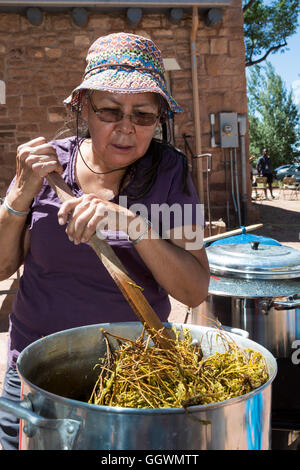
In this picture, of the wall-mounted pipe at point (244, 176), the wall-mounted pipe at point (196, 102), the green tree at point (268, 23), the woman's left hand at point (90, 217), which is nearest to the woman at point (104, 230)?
the woman's left hand at point (90, 217)

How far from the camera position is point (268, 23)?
1847 centimetres

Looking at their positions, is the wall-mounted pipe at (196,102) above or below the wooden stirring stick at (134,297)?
above

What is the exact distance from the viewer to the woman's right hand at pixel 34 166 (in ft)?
4.58

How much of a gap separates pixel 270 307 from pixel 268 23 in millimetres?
19315

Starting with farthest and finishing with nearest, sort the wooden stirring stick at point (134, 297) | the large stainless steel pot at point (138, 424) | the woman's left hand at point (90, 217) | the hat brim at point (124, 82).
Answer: the hat brim at point (124, 82), the woman's left hand at point (90, 217), the wooden stirring stick at point (134, 297), the large stainless steel pot at point (138, 424)

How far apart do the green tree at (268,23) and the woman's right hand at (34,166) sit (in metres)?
18.3

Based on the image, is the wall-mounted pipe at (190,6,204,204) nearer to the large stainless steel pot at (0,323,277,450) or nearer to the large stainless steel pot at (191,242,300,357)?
the large stainless steel pot at (191,242,300,357)

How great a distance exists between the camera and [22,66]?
7645 millimetres

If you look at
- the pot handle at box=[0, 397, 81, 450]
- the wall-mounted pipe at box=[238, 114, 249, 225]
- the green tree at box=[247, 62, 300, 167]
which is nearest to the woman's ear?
the pot handle at box=[0, 397, 81, 450]

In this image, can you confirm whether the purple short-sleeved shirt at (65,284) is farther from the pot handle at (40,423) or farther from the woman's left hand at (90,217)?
the pot handle at (40,423)

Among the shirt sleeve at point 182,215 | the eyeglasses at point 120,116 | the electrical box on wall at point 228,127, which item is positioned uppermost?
→ the electrical box on wall at point 228,127

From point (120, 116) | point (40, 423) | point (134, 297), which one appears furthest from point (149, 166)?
point (40, 423)

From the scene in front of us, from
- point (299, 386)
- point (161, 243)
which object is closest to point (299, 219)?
point (299, 386)
